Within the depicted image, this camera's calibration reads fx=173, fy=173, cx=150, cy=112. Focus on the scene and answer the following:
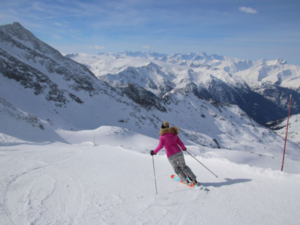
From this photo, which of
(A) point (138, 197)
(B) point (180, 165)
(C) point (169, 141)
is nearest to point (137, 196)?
(A) point (138, 197)

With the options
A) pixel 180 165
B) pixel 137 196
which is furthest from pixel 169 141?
pixel 137 196

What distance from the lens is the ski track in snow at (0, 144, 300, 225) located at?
12.8 ft

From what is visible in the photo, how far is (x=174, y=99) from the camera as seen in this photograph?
14525 cm

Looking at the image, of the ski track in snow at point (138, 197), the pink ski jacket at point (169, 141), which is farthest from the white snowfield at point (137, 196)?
the pink ski jacket at point (169, 141)

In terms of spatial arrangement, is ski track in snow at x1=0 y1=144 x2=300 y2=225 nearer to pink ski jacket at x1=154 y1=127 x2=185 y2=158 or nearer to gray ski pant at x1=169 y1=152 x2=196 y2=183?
gray ski pant at x1=169 y1=152 x2=196 y2=183

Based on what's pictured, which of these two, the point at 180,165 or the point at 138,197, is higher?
the point at 180,165

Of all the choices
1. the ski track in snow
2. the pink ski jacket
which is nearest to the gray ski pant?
the pink ski jacket

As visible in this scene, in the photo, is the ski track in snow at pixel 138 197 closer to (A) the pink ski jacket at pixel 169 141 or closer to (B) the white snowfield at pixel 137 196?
(B) the white snowfield at pixel 137 196

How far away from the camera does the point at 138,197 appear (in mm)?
4953

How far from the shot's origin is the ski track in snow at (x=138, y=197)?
390 cm

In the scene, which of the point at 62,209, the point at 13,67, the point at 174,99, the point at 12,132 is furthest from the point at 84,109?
the point at 174,99

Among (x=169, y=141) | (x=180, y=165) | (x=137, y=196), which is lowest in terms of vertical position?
(x=137, y=196)

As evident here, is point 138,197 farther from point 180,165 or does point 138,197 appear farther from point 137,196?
point 180,165

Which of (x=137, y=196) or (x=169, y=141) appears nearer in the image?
(x=137, y=196)
